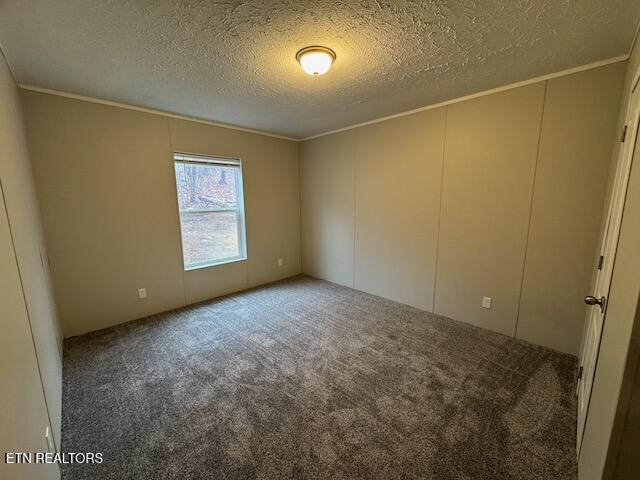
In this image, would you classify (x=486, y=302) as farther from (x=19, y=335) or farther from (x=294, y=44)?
(x=19, y=335)

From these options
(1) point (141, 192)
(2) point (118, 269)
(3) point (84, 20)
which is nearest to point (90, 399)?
(2) point (118, 269)

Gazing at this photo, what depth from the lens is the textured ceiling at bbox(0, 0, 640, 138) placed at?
1405 mm

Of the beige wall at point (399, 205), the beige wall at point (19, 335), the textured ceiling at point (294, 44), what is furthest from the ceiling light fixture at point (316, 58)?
the beige wall at point (19, 335)

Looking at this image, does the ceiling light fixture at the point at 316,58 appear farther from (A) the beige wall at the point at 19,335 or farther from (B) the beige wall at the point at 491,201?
(A) the beige wall at the point at 19,335

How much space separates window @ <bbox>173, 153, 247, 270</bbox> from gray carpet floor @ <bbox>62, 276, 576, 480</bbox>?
3.57ft

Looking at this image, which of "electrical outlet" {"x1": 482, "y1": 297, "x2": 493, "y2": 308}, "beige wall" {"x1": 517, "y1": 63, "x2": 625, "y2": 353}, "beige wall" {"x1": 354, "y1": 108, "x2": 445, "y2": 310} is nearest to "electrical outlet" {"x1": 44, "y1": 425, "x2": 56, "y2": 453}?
"beige wall" {"x1": 354, "y1": 108, "x2": 445, "y2": 310}

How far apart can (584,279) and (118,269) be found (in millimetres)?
4483

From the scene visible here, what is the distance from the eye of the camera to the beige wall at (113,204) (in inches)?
97.5

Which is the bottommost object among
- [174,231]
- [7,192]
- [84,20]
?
[174,231]

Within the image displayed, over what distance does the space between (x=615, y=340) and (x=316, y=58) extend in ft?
6.93

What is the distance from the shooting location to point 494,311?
2.69 metres

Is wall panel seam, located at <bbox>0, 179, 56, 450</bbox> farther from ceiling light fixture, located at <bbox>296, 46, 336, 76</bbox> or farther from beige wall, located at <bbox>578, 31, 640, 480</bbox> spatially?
beige wall, located at <bbox>578, 31, 640, 480</bbox>

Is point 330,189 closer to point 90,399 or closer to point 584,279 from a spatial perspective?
point 584,279

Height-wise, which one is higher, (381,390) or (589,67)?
(589,67)
